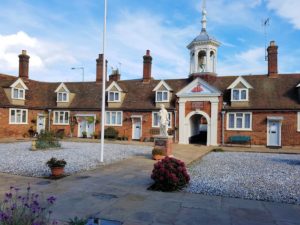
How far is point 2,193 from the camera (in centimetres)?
762

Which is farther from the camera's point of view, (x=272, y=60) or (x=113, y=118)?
(x=113, y=118)

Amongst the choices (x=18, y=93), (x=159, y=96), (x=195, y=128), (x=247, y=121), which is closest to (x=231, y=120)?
(x=247, y=121)

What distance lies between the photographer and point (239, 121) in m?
24.5

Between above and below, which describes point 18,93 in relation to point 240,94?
above

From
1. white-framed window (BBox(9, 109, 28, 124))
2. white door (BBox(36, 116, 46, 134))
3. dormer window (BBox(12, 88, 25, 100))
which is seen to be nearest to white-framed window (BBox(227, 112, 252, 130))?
white door (BBox(36, 116, 46, 134))

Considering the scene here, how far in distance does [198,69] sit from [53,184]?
70.8 feet

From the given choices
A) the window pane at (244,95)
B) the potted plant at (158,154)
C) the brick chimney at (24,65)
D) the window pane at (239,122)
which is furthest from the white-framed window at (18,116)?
the window pane at (244,95)

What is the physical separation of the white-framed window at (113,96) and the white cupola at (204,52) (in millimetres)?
8340

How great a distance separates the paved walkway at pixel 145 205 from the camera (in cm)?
594

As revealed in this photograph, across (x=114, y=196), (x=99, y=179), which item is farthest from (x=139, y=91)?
(x=114, y=196)

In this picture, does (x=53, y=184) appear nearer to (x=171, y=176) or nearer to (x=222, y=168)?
(x=171, y=176)

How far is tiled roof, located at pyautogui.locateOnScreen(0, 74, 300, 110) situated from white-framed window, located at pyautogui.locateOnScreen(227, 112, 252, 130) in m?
0.79

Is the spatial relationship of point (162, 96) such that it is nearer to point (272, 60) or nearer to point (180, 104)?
point (180, 104)

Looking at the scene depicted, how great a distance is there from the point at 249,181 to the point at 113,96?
2183 centimetres
